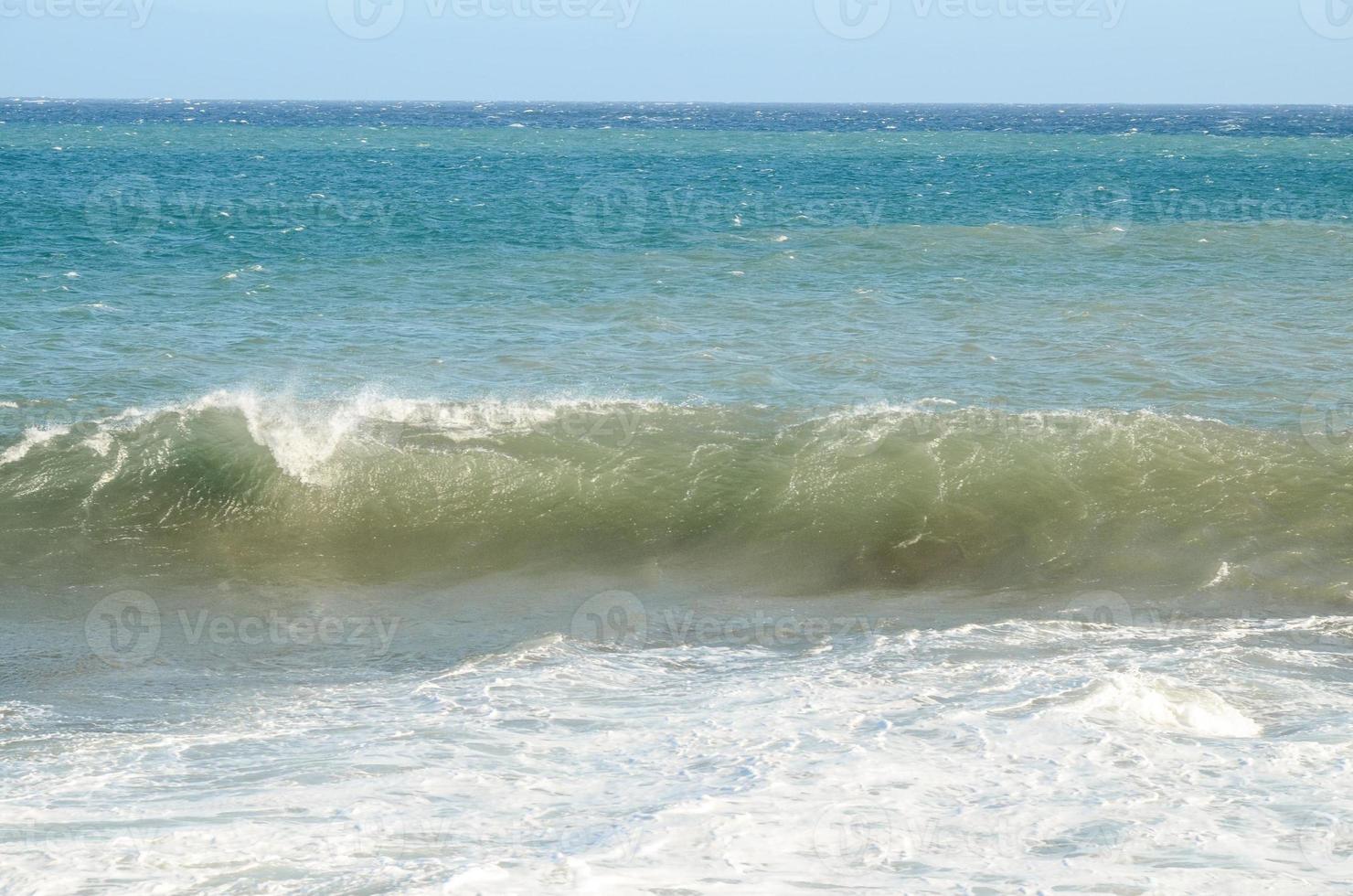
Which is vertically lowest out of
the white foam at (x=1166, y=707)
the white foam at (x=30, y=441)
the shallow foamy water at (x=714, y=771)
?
the shallow foamy water at (x=714, y=771)

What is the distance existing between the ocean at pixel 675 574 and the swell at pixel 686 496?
0.05 m

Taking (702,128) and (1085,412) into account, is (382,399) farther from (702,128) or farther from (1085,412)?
(702,128)

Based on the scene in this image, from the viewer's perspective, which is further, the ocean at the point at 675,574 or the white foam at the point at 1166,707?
the white foam at the point at 1166,707

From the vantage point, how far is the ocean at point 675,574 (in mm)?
5703

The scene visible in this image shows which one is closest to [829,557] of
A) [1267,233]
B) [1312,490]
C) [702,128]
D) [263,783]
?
[1312,490]

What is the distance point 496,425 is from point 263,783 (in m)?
7.22

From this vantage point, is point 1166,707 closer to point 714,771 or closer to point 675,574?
point 714,771

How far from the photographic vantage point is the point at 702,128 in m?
115

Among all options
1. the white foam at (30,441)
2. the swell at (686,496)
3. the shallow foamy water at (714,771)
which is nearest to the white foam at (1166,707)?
the shallow foamy water at (714,771)

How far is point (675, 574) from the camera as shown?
10117mm

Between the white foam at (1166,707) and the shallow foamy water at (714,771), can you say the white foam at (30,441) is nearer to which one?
the shallow foamy water at (714,771)

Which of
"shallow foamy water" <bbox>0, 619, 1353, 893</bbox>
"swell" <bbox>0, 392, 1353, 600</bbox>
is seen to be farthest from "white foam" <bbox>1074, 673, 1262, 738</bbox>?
"swell" <bbox>0, 392, 1353, 600</bbox>

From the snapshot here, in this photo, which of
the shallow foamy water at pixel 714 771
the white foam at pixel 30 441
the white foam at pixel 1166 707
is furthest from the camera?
the white foam at pixel 30 441

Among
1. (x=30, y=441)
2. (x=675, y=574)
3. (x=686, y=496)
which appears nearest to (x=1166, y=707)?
(x=675, y=574)
